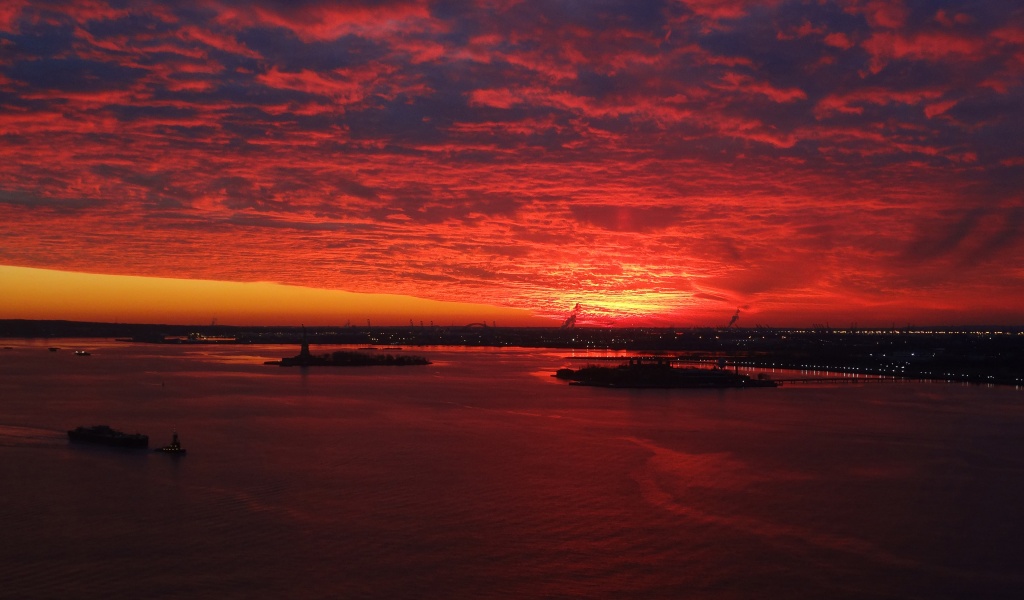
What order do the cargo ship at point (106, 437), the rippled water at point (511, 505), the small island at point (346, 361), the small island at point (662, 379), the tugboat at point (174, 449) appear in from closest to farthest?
the rippled water at point (511, 505)
the tugboat at point (174, 449)
the cargo ship at point (106, 437)
the small island at point (662, 379)
the small island at point (346, 361)

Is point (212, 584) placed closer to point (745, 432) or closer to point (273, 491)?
point (273, 491)

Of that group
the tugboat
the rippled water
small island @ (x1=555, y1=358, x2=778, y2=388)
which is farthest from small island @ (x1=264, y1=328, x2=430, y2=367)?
the tugboat

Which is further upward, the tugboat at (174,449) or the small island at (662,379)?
the small island at (662,379)

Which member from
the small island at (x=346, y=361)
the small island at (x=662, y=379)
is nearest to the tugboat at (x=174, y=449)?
the small island at (x=662, y=379)

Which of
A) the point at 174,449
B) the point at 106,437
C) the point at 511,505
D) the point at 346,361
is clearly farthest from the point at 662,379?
the point at 511,505

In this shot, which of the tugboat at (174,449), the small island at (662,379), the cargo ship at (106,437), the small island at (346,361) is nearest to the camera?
the tugboat at (174,449)

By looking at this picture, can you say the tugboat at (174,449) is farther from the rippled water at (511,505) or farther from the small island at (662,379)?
the small island at (662,379)
